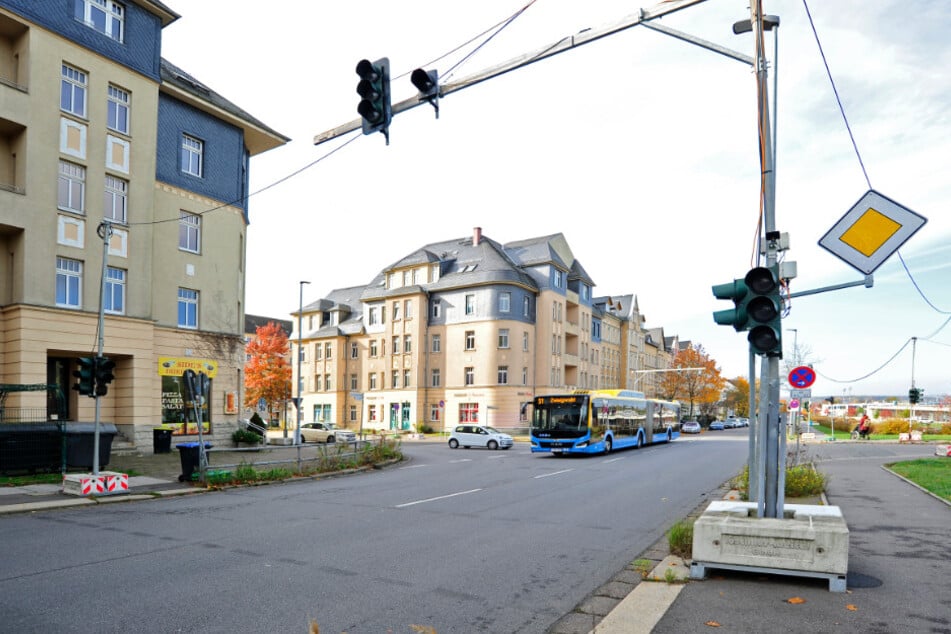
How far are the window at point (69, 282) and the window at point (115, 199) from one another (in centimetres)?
217

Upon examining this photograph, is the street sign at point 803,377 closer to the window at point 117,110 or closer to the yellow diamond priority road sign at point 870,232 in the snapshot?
the yellow diamond priority road sign at point 870,232

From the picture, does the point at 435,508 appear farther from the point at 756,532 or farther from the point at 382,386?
the point at 382,386

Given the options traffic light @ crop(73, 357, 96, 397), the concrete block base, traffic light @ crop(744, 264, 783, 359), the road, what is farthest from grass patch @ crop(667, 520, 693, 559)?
traffic light @ crop(73, 357, 96, 397)

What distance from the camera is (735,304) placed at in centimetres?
782

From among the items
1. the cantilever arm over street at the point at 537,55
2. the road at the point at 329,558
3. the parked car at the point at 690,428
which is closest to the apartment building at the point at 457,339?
the parked car at the point at 690,428

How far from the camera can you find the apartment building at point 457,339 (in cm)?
5722

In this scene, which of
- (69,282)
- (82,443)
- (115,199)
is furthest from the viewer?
(115,199)

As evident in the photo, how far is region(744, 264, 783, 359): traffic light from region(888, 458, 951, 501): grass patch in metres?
9.36

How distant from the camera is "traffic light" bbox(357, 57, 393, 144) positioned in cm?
817

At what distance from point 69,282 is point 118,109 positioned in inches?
265

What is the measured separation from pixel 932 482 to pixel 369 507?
13361 millimetres

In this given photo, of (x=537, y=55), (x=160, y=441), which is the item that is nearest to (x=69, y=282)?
(x=160, y=441)

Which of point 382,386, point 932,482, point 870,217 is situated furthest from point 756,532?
point 382,386

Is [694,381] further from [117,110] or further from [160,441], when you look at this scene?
[117,110]
